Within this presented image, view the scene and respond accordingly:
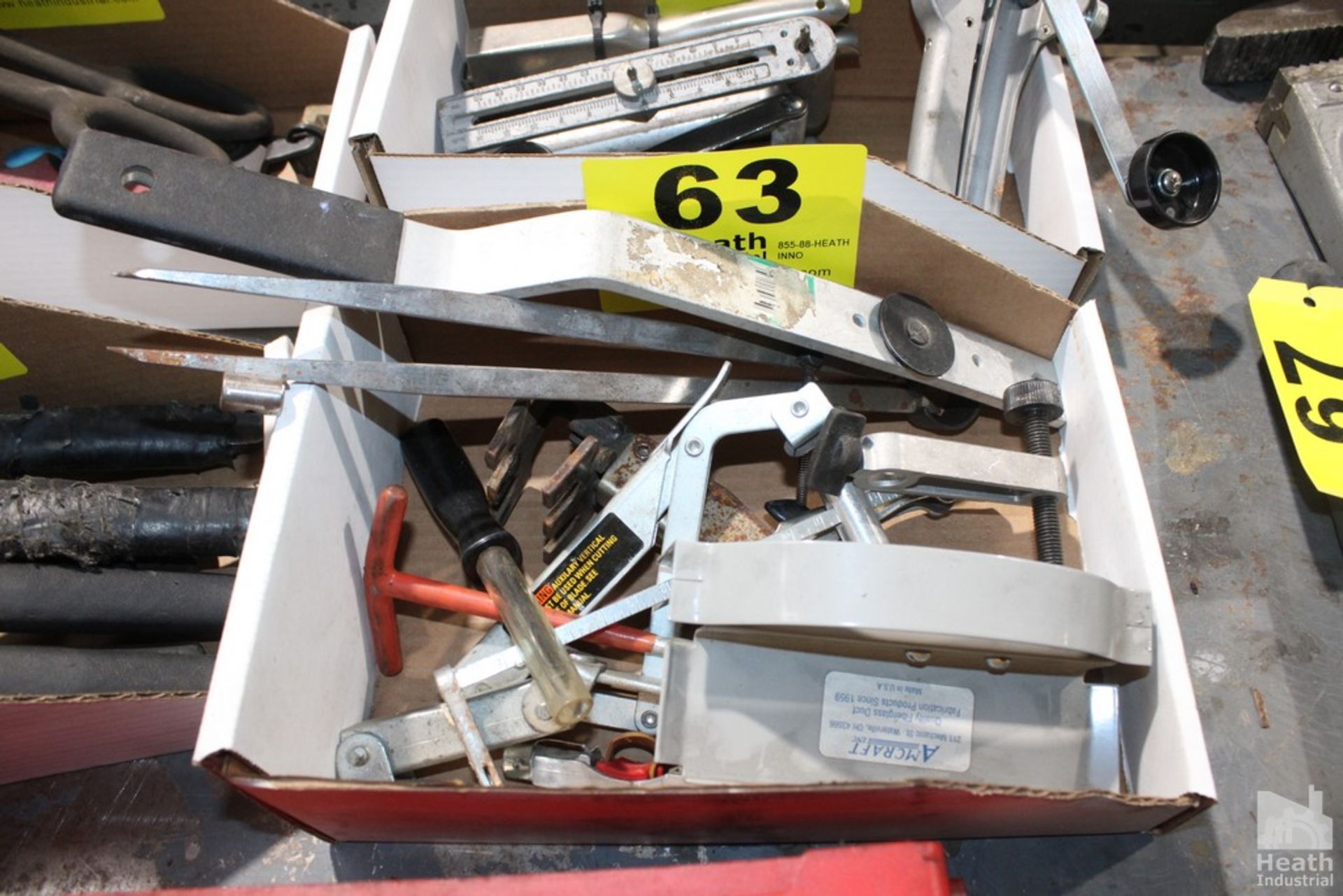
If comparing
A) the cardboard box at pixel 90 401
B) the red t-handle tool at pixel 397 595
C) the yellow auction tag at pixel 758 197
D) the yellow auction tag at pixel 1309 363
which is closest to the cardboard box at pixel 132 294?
the cardboard box at pixel 90 401

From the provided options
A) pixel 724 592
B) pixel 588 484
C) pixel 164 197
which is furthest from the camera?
pixel 588 484

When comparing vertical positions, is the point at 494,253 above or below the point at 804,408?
above

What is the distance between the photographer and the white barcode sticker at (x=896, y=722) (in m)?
0.62

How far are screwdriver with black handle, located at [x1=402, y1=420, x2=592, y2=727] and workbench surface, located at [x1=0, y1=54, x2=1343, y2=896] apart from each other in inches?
6.5

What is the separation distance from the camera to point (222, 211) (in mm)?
700

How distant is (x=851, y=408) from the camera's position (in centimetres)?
85

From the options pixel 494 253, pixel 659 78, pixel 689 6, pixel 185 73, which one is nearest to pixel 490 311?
pixel 494 253

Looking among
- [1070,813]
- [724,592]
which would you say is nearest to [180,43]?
[724,592]

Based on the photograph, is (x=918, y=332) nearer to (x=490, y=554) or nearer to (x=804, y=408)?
(x=804, y=408)

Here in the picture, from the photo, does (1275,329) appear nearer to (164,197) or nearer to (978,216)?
(978,216)

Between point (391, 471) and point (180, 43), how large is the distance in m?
0.53

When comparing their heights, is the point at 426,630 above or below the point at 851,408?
below

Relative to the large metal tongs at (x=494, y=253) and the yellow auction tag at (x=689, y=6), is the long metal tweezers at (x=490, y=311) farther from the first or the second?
the yellow auction tag at (x=689, y=6)

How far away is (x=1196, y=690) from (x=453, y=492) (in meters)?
0.62
